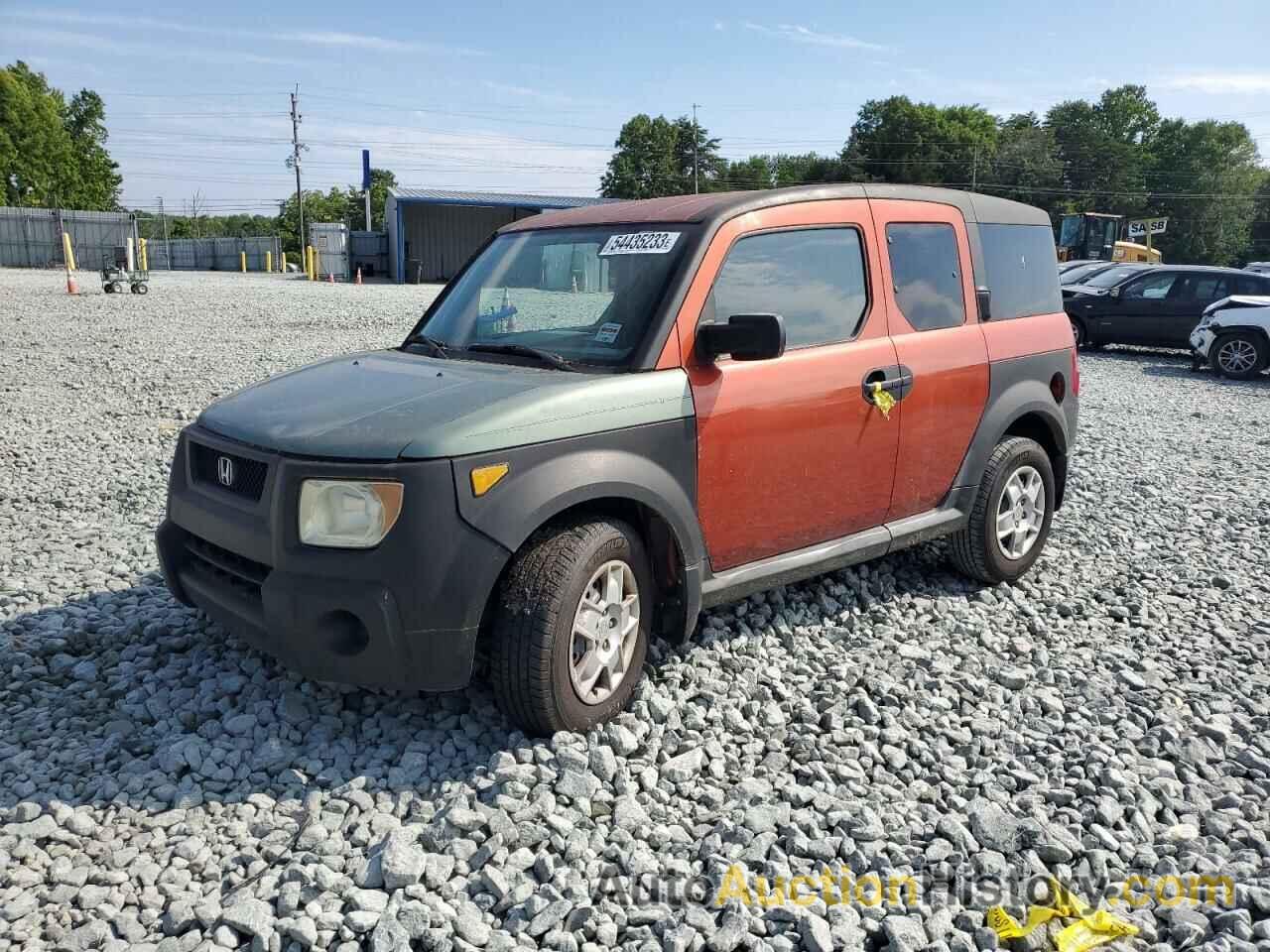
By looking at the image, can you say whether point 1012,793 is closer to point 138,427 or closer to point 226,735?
point 226,735

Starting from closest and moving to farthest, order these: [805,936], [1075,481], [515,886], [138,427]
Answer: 1. [805,936]
2. [515,886]
3. [1075,481]
4. [138,427]

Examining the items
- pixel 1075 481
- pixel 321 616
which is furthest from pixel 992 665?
pixel 1075 481

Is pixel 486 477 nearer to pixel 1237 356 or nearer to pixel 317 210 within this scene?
pixel 1237 356

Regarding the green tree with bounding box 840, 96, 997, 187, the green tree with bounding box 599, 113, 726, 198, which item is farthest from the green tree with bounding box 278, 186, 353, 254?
the green tree with bounding box 840, 96, 997, 187

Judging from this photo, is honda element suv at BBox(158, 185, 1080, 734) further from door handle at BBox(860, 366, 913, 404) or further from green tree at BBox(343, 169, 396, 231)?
green tree at BBox(343, 169, 396, 231)

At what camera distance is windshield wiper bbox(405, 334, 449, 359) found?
4379 mm

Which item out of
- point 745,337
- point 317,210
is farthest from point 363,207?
point 745,337

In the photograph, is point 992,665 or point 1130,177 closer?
point 992,665

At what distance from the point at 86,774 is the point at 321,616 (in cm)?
103

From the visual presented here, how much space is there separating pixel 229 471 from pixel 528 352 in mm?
1214

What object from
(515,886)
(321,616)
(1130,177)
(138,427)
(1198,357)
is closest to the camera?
(515,886)

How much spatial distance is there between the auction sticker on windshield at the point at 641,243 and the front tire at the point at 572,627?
1.17m

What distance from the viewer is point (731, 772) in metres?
3.53

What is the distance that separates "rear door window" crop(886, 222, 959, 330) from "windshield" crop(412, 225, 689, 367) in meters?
1.24
